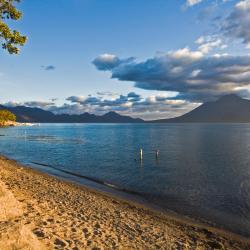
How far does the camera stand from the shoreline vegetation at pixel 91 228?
12477 millimetres

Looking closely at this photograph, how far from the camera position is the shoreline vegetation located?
12477 mm

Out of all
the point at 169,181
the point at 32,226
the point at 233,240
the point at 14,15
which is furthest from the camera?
the point at 169,181

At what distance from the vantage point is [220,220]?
2236 cm

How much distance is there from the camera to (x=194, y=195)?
3012cm

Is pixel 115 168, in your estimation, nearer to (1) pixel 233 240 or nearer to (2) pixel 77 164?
(2) pixel 77 164

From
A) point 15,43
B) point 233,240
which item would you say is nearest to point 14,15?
point 15,43

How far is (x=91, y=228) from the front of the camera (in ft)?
51.2

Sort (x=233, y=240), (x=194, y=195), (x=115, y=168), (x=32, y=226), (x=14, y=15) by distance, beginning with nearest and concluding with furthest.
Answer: (x=32, y=226) < (x=233, y=240) < (x=14, y=15) < (x=194, y=195) < (x=115, y=168)

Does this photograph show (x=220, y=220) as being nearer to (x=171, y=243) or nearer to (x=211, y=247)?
(x=211, y=247)

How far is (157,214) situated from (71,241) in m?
11.0

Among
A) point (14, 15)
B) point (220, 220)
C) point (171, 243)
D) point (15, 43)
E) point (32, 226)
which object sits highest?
point (14, 15)

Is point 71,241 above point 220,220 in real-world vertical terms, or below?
above

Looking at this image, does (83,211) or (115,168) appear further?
(115,168)

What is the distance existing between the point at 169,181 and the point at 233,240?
19.9m
